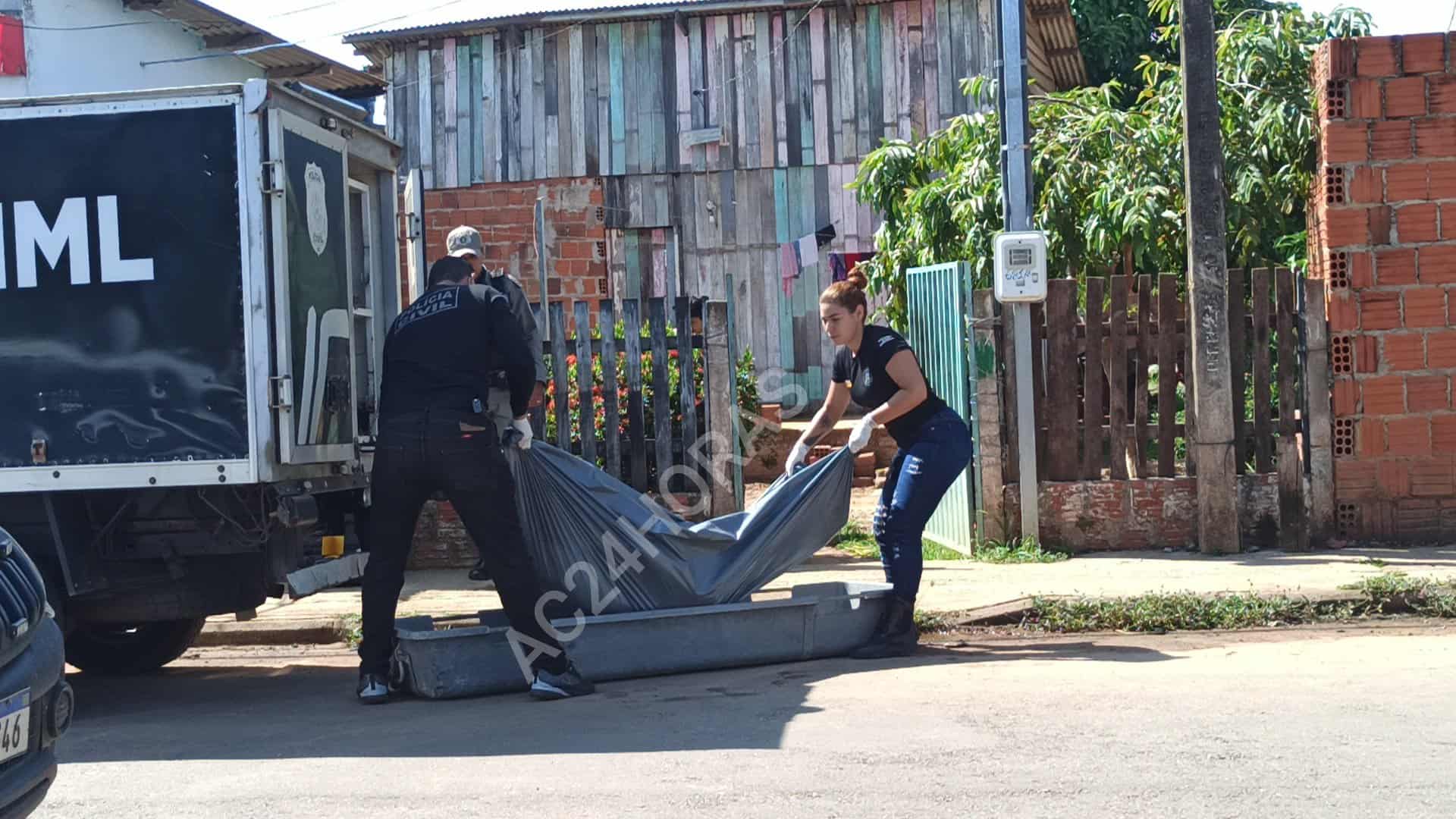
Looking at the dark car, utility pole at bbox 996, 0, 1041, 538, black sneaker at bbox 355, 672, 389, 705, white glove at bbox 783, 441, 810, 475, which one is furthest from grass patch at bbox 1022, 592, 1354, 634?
the dark car

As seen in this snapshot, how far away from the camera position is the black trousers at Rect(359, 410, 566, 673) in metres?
6.43

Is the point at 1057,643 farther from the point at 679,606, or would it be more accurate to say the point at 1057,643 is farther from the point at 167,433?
the point at 167,433

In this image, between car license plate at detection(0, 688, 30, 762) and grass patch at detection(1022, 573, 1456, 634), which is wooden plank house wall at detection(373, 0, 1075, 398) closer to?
grass patch at detection(1022, 573, 1456, 634)

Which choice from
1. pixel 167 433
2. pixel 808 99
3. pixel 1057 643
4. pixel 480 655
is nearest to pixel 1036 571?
pixel 1057 643

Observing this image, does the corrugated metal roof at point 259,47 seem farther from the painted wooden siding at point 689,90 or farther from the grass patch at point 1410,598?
the grass patch at point 1410,598

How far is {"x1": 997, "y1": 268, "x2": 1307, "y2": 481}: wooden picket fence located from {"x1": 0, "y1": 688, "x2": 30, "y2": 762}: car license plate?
23.2ft

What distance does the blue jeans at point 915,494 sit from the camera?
7180 mm

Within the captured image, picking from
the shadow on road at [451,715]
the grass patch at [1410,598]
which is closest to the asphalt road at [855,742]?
the shadow on road at [451,715]

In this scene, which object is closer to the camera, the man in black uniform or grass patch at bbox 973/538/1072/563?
the man in black uniform

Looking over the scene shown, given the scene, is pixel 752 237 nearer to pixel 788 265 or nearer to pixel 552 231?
pixel 788 265

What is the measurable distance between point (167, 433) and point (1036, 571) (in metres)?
5.21

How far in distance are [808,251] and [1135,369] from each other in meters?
7.15

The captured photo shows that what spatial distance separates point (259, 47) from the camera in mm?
20219

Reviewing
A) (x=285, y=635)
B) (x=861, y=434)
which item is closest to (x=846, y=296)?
(x=861, y=434)
